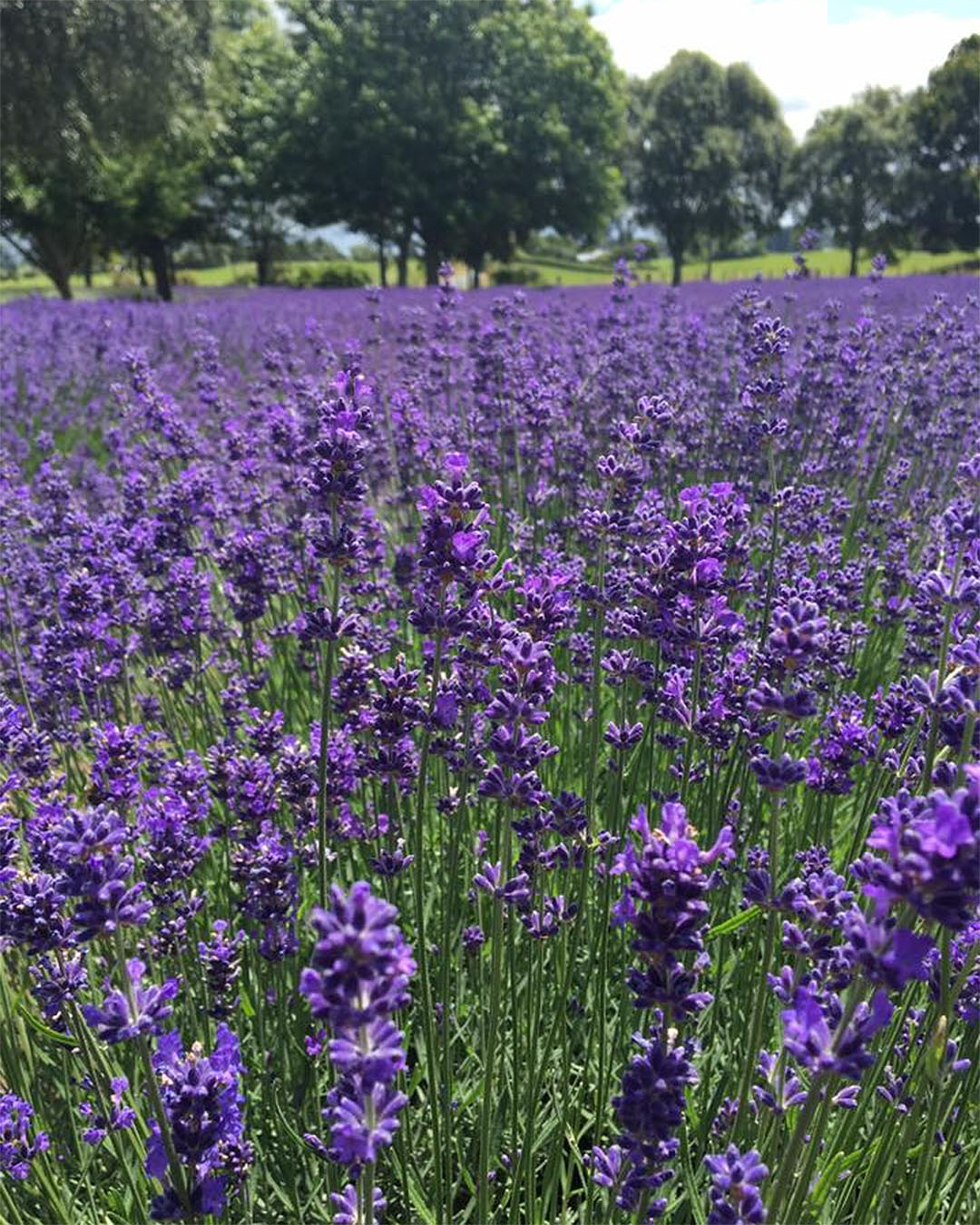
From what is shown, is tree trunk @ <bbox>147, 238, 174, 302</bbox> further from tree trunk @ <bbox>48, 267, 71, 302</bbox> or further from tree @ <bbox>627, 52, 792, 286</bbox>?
tree @ <bbox>627, 52, 792, 286</bbox>

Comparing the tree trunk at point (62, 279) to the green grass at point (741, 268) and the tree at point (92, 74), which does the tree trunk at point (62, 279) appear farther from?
the green grass at point (741, 268)

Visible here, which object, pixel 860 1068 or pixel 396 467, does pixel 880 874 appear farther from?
pixel 396 467

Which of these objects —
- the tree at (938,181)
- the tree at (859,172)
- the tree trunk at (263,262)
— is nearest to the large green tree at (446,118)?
the tree trunk at (263,262)

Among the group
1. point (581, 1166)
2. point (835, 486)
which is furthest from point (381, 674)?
point (835, 486)

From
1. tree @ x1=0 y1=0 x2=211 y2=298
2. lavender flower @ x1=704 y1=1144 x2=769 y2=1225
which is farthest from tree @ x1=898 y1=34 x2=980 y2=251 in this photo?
lavender flower @ x1=704 y1=1144 x2=769 y2=1225

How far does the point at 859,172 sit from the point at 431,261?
25.1 metres

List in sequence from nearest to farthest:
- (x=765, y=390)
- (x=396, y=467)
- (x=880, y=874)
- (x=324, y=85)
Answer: (x=880, y=874) → (x=765, y=390) → (x=396, y=467) → (x=324, y=85)

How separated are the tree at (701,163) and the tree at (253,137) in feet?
58.7

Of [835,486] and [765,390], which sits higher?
[765,390]

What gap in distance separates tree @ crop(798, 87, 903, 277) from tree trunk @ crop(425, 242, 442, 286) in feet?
68.1

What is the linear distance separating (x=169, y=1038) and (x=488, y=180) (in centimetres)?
3510

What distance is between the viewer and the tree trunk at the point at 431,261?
33.0 m

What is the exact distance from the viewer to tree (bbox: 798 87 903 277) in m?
45.6

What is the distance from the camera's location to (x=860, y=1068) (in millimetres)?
1143
